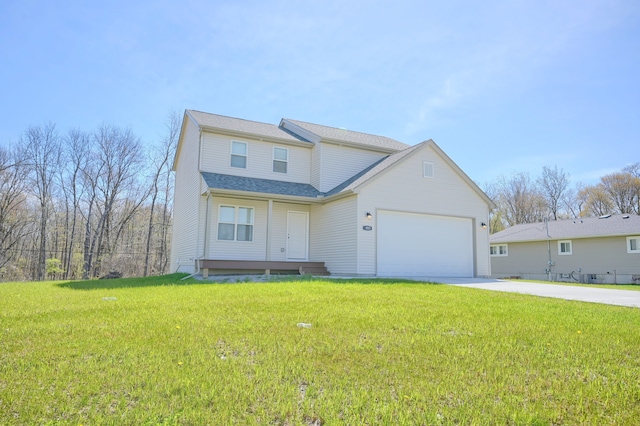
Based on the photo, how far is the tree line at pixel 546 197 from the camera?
38188 mm

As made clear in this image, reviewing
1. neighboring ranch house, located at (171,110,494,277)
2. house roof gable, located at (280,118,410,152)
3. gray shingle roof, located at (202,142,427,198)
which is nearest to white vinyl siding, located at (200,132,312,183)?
neighboring ranch house, located at (171,110,494,277)

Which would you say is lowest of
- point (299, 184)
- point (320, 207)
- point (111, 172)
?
point (320, 207)

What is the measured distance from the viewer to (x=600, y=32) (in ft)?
36.2

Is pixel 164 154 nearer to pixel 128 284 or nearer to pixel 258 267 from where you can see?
pixel 258 267

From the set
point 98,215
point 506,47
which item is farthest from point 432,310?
point 98,215

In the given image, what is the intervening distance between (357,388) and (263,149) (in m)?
13.6

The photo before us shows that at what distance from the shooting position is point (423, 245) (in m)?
14.9

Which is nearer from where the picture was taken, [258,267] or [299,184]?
[258,267]

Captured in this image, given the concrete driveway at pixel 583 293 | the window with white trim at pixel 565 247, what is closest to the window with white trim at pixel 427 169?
the concrete driveway at pixel 583 293

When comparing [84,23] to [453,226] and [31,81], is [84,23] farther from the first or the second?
[453,226]

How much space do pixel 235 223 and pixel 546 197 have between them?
3605 centimetres

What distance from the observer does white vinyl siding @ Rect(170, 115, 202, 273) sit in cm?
1473

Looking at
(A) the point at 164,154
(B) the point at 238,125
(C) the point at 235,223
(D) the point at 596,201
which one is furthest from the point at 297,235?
(D) the point at 596,201

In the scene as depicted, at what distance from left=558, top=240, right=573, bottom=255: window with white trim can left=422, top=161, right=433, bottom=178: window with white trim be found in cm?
1420
